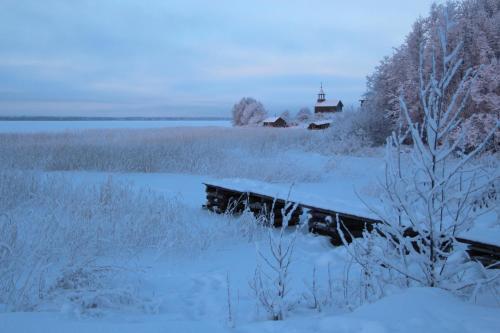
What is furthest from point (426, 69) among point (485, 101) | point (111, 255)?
point (111, 255)

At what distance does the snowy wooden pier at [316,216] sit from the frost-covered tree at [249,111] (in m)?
50.2

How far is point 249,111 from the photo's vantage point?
58781 mm

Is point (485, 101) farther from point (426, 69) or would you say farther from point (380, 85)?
point (380, 85)

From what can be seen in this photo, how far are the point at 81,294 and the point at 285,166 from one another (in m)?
9.00

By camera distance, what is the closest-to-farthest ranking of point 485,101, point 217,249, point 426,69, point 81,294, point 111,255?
1. point 81,294
2. point 111,255
3. point 217,249
4. point 485,101
5. point 426,69

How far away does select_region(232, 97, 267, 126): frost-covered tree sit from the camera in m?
58.6

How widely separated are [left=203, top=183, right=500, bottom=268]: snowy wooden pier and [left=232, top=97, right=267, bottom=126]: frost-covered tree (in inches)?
1975

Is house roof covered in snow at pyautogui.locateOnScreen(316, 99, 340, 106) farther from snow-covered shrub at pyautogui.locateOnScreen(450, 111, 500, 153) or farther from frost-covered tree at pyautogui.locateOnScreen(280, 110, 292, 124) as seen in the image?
snow-covered shrub at pyautogui.locateOnScreen(450, 111, 500, 153)

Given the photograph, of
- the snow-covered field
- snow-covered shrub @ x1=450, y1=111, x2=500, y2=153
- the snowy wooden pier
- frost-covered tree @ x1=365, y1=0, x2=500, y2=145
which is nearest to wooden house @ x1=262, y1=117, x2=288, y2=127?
frost-covered tree @ x1=365, y1=0, x2=500, y2=145

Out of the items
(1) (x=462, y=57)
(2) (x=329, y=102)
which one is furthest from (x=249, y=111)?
(1) (x=462, y=57)

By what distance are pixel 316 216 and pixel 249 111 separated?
2090 inches

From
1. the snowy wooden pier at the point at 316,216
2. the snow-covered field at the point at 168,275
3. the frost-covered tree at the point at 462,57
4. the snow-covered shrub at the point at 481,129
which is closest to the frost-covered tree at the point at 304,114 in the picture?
the frost-covered tree at the point at 462,57

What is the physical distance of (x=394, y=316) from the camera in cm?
250

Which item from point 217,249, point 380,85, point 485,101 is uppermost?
point 380,85
